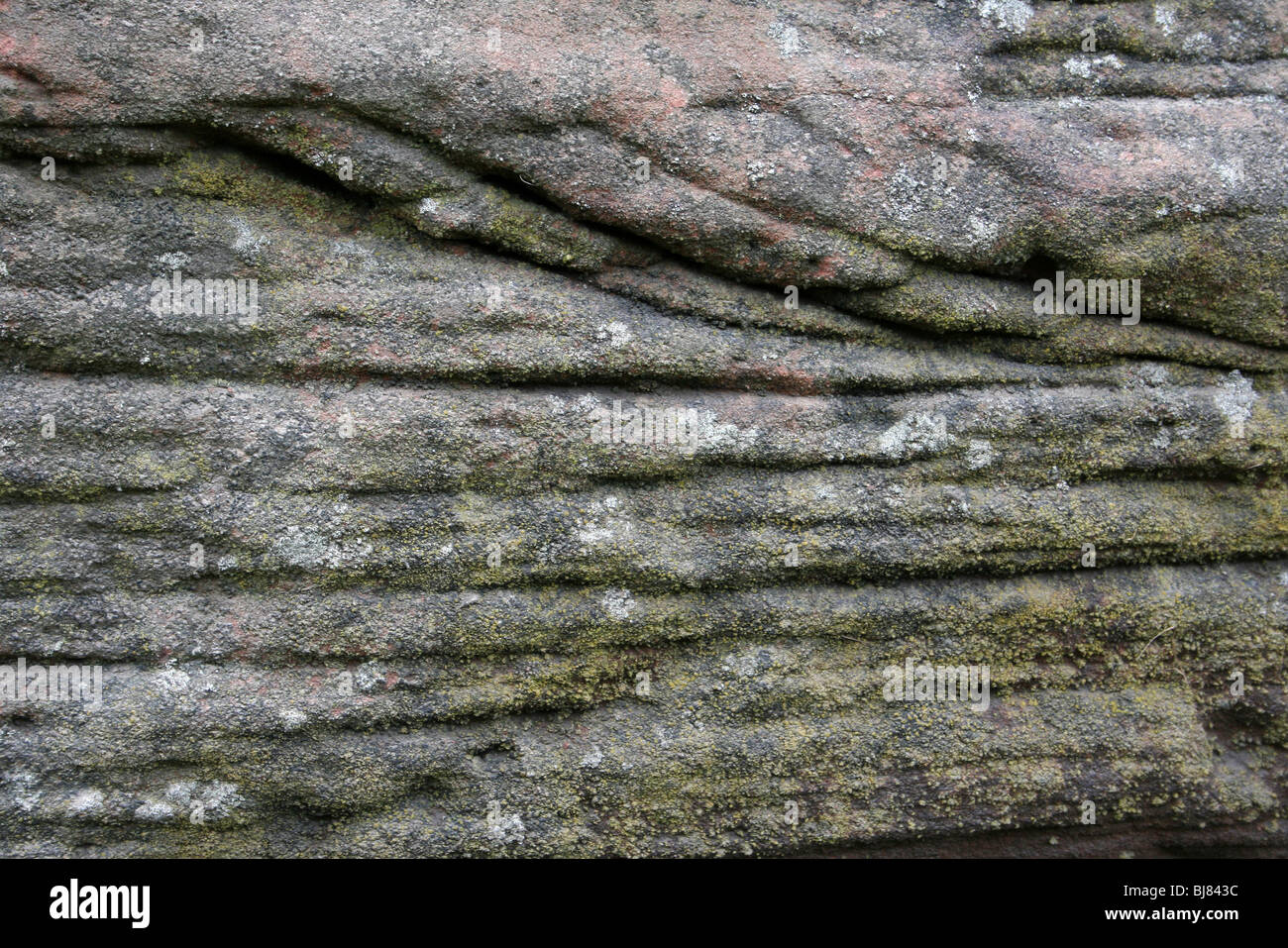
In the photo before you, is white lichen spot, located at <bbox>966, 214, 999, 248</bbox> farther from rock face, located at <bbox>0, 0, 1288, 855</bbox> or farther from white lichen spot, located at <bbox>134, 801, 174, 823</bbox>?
white lichen spot, located at <bbox>134, 801, 174, 823</bbox>

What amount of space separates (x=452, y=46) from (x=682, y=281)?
1.15 meters

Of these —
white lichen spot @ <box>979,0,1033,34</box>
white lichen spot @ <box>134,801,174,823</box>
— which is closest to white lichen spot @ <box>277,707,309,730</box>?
white lichen spot @ <box>134,801,174,823</box>

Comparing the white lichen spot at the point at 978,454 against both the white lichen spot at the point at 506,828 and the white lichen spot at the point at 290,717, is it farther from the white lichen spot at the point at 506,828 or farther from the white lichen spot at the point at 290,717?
the white lichen spot at the point at 290,717

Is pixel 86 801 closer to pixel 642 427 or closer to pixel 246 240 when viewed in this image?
pixel 246 240

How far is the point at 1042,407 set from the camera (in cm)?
370
